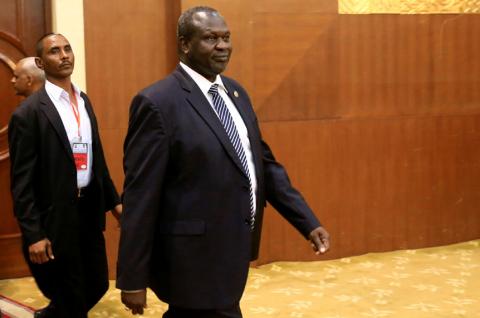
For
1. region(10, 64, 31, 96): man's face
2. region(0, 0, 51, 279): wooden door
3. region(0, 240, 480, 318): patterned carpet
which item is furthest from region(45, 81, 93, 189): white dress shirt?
region(0, 0, 51, 279): wooden door

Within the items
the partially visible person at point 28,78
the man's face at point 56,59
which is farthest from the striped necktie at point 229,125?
the partially visible person at point 28,78

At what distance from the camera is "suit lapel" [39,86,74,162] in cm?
335

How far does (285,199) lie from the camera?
8.75 feet

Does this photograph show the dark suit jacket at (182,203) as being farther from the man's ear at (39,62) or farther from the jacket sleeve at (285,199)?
the man's ear at (39,62)

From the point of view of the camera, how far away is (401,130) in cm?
566

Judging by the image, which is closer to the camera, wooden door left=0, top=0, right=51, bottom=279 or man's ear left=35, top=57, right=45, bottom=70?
man's ear left=35, top=57, right=45, bottom=70

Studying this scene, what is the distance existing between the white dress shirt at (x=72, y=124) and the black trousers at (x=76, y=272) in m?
0.11

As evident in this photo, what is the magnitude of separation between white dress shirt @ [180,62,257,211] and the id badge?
3.67ft

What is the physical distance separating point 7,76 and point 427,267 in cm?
323

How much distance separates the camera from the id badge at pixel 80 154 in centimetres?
342

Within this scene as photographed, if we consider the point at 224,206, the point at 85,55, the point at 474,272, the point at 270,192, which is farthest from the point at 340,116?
the point at 224,206

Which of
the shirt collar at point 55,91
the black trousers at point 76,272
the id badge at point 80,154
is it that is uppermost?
the shirt collar at point 55,91

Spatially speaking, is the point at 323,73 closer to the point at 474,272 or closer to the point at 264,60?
the point at 264,60

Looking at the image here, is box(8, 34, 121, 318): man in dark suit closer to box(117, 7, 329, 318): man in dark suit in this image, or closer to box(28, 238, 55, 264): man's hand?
box(28, 238, 55, 264): man's hand
